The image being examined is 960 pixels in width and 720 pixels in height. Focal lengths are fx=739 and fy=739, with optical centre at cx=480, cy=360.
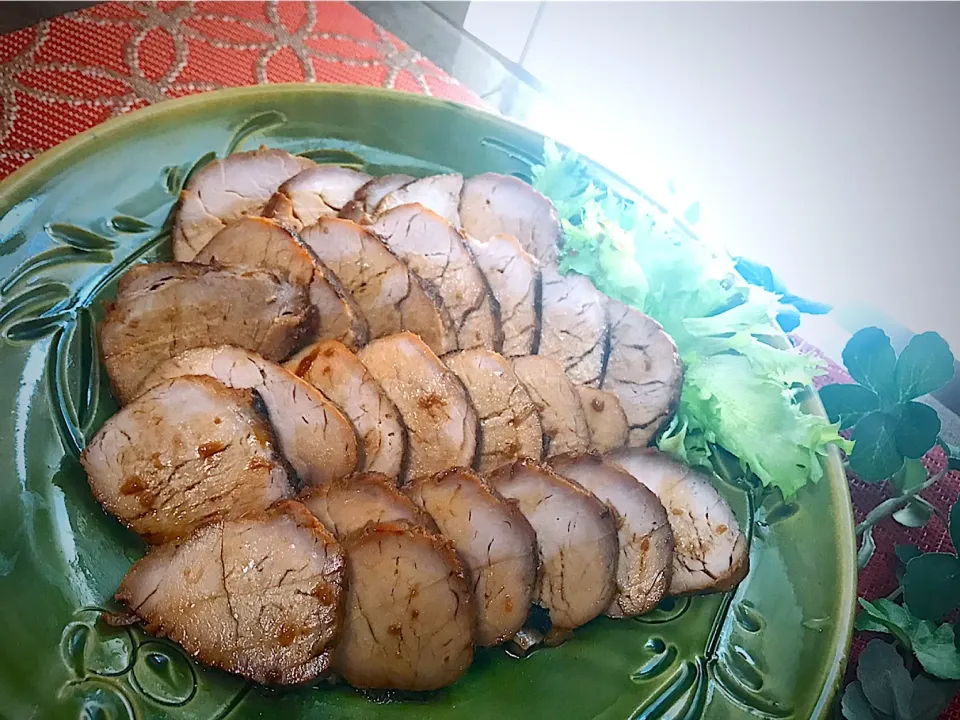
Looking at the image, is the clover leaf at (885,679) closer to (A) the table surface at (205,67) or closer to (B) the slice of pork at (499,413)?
(A) the table surface at (205,67)

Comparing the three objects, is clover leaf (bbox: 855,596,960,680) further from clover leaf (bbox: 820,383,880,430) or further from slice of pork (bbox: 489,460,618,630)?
slice of pork (bbox: 489,460,618,630)

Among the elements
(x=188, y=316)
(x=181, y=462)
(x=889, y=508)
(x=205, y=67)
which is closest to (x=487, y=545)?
(x=181, y=462)

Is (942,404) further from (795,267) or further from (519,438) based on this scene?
(519,438)

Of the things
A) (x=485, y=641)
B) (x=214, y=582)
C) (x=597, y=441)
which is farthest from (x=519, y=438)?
(x=214, y=582)

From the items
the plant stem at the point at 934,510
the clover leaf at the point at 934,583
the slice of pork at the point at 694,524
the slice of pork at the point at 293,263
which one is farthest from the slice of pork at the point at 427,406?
the plant stem at the point at 934,510

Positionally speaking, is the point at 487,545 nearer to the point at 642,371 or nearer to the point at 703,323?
the point at 642,371
